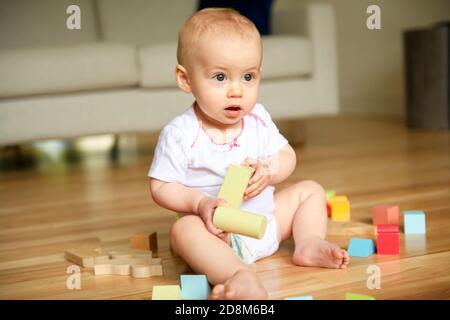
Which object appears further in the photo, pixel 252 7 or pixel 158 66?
pixel 252 7

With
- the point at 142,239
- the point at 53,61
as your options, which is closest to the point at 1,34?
the point at 53,61

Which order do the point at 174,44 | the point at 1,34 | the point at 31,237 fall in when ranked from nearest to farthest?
the point at 31,237, the point at 174,44, the point at 1,34

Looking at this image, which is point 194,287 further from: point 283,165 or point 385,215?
point 385,215

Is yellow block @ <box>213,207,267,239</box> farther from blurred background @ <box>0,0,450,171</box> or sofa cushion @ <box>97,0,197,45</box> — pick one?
sofa cushion @ <box>97,0,197,45</box>

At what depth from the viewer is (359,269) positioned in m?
1.14

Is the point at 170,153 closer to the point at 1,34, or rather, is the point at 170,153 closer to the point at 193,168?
the point at 193,168

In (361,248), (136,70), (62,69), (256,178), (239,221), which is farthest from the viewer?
(136,70)

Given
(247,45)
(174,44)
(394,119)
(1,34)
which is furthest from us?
(394,119)

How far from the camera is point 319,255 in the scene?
1.15 meters

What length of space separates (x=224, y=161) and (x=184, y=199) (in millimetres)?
104

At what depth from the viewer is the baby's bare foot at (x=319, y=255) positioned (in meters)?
1.13

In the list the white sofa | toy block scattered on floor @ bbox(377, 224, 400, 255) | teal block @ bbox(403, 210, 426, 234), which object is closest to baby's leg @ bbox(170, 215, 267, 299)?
toy block scattered on floor @ bbox(377, 224, 400, 255)

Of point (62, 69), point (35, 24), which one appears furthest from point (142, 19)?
point (62, 69)

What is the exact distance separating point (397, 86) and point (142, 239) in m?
2.68
